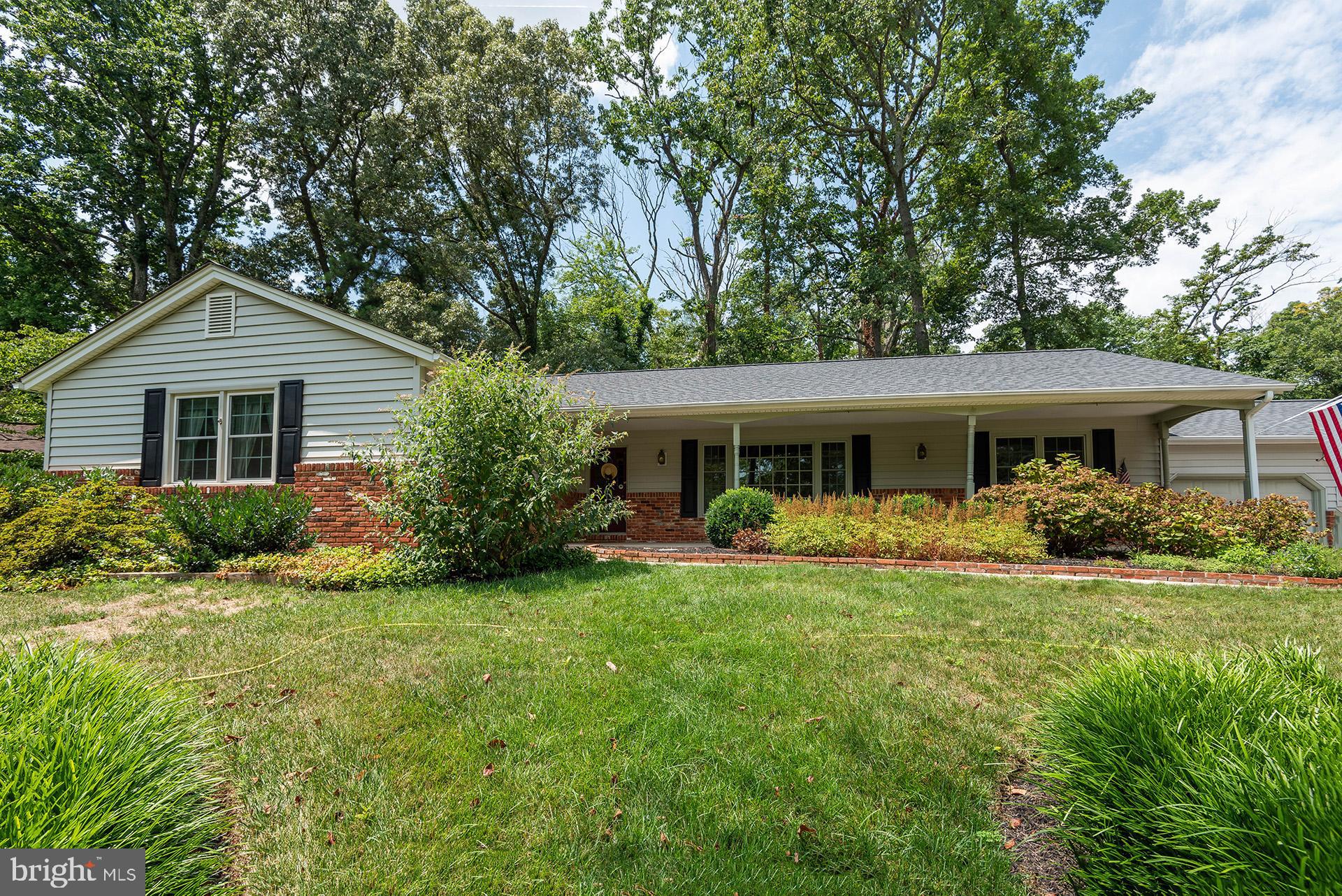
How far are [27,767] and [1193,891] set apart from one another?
360 centimetres

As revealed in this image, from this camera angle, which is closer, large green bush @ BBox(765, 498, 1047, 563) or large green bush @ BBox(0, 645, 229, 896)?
large green bush @ BBox(0, 645, 229, 896)

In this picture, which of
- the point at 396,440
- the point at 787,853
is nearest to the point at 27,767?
the point at 787,853

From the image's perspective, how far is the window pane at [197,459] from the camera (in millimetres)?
9641

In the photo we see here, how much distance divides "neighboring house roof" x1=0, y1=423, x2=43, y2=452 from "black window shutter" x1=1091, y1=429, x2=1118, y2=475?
2313 centimetres

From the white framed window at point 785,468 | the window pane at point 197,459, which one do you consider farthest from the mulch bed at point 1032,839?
the window pane at point 197,459

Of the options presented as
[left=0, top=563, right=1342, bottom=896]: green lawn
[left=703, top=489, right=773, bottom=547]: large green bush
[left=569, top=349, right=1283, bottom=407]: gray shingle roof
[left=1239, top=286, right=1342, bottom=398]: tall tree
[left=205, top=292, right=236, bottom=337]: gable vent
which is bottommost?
[left=0, top=563, right=1342, bottom=896]: green lawn

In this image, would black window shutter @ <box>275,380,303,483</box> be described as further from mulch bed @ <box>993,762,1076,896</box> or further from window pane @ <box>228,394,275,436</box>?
mulch bed @ <box>993,762,1076,896</box>

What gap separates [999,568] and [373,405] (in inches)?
374

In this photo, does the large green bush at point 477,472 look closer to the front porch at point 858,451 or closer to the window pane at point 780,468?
the front porch at point 858,451

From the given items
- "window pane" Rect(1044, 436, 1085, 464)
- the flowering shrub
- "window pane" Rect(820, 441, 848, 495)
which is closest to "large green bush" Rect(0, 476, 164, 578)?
"window pane" Rect(820, 441, 848, 495)

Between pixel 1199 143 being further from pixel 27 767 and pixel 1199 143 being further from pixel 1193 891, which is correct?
pixel 27 767

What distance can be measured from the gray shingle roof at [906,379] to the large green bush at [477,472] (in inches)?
173

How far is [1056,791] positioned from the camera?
230cm

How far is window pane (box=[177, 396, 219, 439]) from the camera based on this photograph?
32.0 feet
